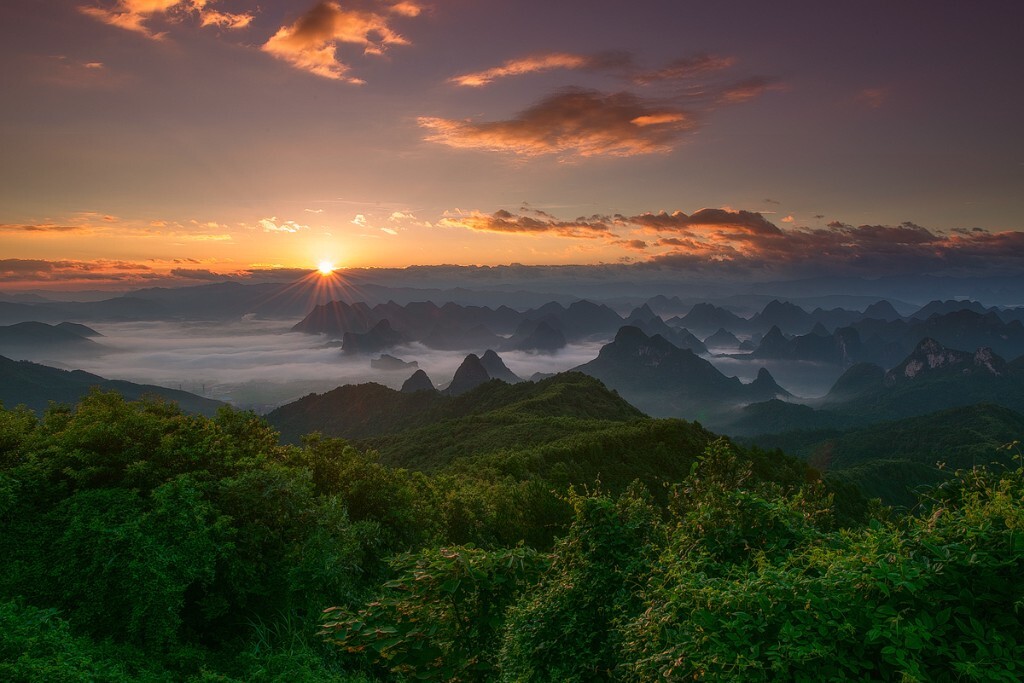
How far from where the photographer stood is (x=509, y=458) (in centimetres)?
4619

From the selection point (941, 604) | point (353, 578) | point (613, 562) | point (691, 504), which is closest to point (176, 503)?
point (353, 578)

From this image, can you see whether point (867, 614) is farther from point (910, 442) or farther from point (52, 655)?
point (910, 442)

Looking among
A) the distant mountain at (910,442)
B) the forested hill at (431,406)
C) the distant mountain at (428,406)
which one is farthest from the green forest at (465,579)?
the distant mountain at (910,442)

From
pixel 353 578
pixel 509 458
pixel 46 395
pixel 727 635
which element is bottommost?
pixel 46 395

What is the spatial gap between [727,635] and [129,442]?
1309 centimetres

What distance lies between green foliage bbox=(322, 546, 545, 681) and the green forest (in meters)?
0.03

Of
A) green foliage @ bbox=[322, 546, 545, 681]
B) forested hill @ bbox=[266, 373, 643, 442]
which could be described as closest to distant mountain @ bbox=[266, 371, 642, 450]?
forested hill @ bbox=[266, 373, 643, 442]

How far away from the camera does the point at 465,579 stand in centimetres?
802

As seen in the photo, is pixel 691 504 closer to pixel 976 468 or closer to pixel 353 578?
pixel 976 468

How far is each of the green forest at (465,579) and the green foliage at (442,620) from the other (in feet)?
0.11

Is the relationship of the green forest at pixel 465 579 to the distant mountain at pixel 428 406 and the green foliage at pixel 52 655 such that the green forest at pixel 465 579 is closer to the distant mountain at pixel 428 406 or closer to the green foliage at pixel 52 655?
the green foliage at pixel 52 655

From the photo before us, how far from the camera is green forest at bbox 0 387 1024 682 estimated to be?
5383 mm

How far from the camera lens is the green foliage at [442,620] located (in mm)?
7586

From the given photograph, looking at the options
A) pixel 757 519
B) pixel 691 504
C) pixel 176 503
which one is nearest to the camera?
pixel 757 519
